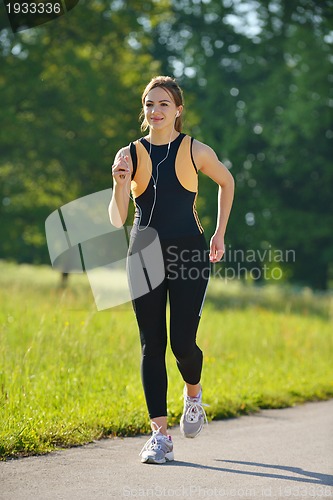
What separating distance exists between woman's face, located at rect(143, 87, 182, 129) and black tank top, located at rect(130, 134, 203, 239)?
0.15m

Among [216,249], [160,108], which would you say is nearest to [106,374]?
[216,249]

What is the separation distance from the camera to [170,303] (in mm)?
5055

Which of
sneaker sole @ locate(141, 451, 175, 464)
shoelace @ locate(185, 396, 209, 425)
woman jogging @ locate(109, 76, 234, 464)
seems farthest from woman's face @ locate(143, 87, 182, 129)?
sneaker sole @ locate(141, 451, 175, 464)

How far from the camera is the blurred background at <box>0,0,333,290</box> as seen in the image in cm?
2222

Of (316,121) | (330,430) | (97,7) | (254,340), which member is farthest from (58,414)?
(316,121)

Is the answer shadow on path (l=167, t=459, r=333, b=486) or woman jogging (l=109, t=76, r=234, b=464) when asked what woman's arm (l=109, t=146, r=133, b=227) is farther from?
shadow on path (l=167, t=459, r=333, b=486)

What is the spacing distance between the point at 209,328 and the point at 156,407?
6622mm

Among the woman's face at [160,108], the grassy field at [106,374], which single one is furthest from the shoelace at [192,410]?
the woman's face at [160,108]

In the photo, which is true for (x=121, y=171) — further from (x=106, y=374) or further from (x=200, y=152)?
(x=106, y=374)

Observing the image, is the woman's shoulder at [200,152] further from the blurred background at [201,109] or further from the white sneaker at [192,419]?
the blurred background at [201,109]

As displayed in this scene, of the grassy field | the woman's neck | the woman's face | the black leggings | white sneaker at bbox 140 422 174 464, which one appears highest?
the woman's face

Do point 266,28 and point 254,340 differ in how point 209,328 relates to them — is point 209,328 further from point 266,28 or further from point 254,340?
point 266,28

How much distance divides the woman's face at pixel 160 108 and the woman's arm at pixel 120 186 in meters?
0.26

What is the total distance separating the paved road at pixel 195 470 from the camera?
4.21 m
